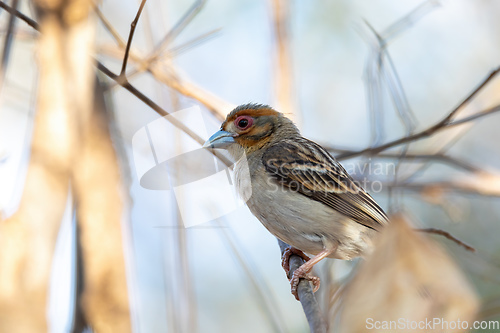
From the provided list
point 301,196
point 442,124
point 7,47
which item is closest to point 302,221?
point 301,196

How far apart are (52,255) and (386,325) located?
3563 mm

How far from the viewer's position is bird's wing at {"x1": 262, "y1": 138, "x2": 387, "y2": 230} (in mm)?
4363

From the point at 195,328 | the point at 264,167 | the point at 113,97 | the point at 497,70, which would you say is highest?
the point at 113,97

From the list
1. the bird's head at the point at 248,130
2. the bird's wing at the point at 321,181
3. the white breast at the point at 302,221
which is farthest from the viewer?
the bird's head at the point at 248,130

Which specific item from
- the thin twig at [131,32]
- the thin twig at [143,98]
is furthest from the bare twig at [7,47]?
the thin twig at [131,32]

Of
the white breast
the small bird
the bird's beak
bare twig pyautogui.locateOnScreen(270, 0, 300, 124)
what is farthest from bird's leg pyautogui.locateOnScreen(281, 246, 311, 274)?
bare twig pyautogui.locateOnScreen(270, 0, 300, 124)

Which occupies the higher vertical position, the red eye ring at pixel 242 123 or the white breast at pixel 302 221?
the red eye ring at pixel 242 123

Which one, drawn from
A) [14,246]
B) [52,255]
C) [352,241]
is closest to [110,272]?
[52,255]

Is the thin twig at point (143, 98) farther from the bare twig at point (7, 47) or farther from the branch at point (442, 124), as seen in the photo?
the branch at point (442, 124)

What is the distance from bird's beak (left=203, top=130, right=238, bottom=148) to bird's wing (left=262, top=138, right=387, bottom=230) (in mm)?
397

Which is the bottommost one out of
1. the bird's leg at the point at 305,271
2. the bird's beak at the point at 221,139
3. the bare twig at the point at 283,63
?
the bird's leg at the point at 305,271

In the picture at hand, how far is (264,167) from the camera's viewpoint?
458 cm

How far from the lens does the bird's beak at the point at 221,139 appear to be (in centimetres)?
489

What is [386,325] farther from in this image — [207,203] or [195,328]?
[207,203]
